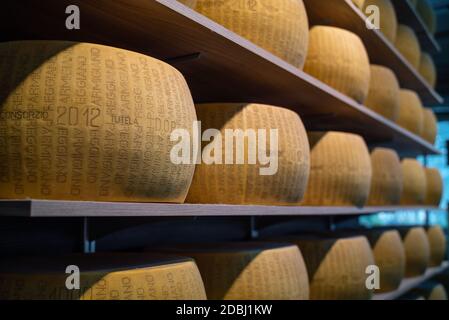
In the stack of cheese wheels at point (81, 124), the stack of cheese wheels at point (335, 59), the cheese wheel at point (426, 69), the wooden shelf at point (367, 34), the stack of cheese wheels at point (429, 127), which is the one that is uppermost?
the cheese wheel at point (426, 69)

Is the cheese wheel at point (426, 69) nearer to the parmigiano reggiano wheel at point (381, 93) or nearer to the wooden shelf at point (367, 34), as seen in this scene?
the wooden shelf at point (367, 34)

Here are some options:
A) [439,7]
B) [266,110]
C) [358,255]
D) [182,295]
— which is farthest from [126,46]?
[439,7]

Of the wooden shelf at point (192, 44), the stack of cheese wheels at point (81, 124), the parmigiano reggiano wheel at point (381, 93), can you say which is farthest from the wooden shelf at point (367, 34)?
the stack of cheese wheels at point (81, 124)

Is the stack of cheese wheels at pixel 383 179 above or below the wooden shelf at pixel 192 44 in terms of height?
below

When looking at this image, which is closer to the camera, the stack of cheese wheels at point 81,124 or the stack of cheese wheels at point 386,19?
the stack of cheese wheels at point 81,124

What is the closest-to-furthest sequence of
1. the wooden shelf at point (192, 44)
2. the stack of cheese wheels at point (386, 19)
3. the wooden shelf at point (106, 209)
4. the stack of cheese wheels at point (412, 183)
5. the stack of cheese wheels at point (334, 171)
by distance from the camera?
the wooden shelf at point (106, 209) → the wooden shelf at point (192, 44) → the stack of cheese wheels at point (334, 171) → the stack of cheese wheels at point (386, 19) → the stack of cheese wheels at point (412, 183)

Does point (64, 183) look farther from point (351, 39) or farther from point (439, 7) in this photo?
point (439, 7)

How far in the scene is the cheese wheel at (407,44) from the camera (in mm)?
3287

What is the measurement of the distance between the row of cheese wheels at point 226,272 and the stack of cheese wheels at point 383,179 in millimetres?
191

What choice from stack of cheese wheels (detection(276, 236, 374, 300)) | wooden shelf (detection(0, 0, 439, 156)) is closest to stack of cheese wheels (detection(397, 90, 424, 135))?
wooden shelf (detection(0, 0, 439, 156))

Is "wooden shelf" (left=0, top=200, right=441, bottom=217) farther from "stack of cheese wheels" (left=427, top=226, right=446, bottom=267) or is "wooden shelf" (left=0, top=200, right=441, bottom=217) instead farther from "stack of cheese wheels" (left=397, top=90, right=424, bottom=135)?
"stack of cheese wheels" (left=427, top=226, right=446, bottom=267)

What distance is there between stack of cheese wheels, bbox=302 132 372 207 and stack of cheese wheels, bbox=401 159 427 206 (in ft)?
3.29

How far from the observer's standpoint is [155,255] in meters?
1.43

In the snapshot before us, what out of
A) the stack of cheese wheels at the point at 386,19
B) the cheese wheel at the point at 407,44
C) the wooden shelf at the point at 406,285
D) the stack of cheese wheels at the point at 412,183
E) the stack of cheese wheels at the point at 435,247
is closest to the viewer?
the wooden shelf at the point at 406,285
